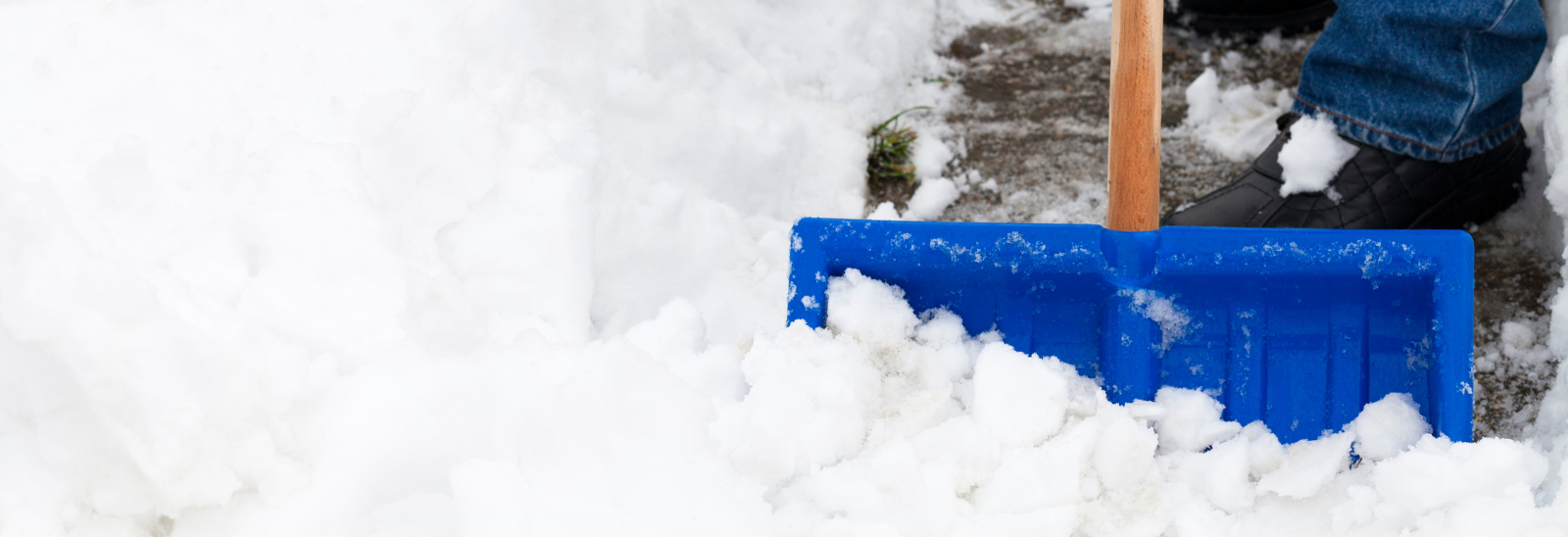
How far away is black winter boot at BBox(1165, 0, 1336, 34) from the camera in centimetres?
177

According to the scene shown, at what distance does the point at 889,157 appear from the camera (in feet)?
5.37

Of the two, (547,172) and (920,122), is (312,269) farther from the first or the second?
(920,122)

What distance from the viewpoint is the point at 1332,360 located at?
1.11 metres

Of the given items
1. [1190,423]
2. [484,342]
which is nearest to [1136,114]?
[1190,423]

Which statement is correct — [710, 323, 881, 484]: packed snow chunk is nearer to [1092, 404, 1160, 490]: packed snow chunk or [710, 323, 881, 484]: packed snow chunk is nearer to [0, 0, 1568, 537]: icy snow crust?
[0, 0, 1568, 537]: icy snow crust

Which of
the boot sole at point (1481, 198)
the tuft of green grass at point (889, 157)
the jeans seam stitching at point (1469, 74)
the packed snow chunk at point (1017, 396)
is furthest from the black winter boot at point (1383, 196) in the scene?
the packed snow chunk at point (1017, 396)

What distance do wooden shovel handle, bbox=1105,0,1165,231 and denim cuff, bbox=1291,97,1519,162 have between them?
0.50 meters

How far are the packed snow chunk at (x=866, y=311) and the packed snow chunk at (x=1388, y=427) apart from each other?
1.81ft

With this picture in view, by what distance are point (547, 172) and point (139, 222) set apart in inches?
19.0

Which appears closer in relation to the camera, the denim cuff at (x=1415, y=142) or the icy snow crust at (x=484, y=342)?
the icy snow crust at (x=484, y=342)

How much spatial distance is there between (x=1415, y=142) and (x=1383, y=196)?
0.30 feet

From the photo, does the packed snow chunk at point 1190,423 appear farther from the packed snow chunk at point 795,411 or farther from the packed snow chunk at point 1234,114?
the packed snow chunk at point 1234,114

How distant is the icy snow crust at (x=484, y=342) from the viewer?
2.89 feet

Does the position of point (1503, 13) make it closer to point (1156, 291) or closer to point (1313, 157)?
point (1313, 157)
